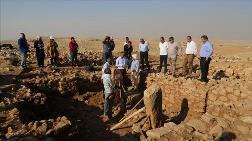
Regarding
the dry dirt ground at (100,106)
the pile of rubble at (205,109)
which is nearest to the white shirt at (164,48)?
the dry dirt ground at (100,106)

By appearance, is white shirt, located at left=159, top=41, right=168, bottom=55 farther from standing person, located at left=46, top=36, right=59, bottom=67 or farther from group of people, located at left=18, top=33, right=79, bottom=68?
standing person, located at left=46, top=36, right=59, bottom=67

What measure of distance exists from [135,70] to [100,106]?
77.6 inches

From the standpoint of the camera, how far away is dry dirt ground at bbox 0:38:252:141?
934cm

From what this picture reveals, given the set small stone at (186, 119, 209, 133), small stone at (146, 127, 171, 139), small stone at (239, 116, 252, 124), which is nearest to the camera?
small stone at (146, 127, 171, 139)

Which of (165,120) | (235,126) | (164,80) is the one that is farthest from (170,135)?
(164,80)

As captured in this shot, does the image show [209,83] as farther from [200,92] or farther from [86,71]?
[86,71]

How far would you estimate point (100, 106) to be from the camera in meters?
14.5

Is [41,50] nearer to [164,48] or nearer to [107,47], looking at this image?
[107,47]

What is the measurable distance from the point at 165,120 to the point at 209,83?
199 centimetres

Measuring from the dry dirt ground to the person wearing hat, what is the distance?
Result: 0.44m

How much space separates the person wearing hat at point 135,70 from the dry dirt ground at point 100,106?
1.43ft

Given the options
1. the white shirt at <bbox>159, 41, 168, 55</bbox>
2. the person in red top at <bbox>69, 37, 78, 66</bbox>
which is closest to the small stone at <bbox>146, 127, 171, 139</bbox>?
the white shirt at <bbox>159, 41, 168, 55</bbox>

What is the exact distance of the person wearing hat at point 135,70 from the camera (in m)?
14.6

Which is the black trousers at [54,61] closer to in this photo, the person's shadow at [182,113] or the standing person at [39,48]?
the standing person at [39,48]
